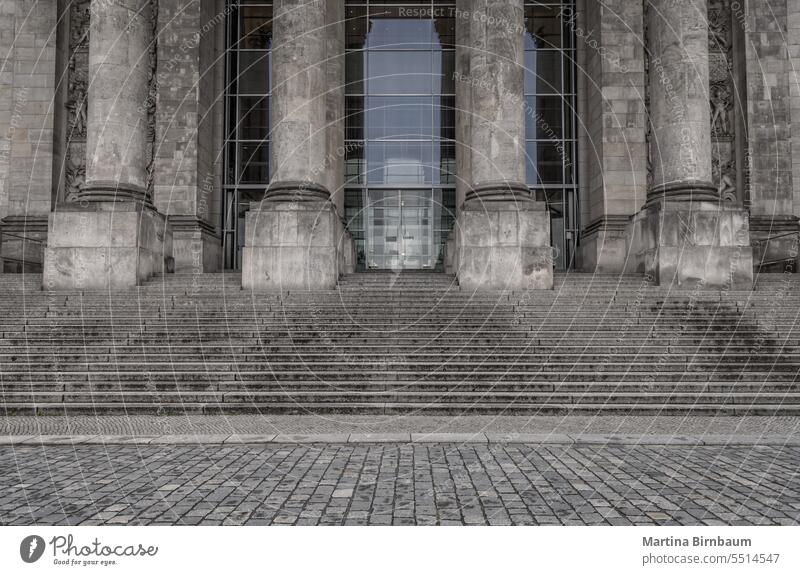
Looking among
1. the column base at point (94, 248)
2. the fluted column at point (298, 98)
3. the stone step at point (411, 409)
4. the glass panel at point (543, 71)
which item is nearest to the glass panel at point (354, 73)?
the glass panel at point (543, 71)

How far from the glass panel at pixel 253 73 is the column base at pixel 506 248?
479 inches

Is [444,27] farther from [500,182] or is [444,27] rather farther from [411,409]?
[411,409]

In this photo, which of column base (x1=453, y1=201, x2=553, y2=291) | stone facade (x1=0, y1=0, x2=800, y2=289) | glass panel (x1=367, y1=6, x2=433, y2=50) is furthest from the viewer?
glass panel (x1=367, y1=6, x2=433, y2=50)

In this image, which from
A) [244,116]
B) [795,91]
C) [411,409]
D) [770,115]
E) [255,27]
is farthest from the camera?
[255,27]

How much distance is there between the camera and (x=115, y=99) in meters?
17.3

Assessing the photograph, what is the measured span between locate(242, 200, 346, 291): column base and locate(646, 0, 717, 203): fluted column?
8752mm

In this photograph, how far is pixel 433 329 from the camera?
12.5 metres

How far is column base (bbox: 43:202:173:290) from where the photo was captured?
16.3 meters

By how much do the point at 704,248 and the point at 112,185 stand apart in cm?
1480

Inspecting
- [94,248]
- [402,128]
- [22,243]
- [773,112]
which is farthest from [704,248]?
[22,243]

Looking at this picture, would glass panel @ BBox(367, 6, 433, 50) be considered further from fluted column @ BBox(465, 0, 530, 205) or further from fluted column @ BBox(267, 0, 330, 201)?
fluted column @ BBox(465, 0, 530, 205)

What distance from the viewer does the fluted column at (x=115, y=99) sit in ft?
56.3

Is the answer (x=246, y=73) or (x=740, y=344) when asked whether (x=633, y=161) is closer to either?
(x=740, y=344)

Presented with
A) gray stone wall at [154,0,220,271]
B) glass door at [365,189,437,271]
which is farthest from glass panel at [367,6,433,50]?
gray stone wall at [154,0,220,271]
